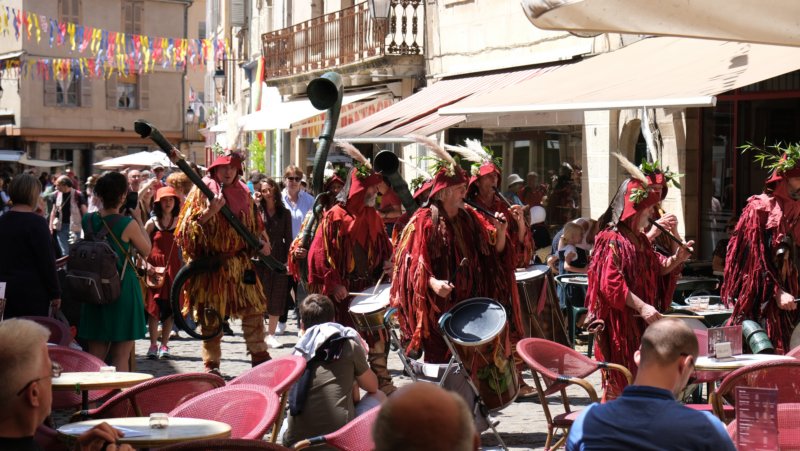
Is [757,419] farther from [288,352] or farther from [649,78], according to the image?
[288,352]

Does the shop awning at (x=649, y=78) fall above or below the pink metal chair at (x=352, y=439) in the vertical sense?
above

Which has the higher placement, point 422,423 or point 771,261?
point 422,423

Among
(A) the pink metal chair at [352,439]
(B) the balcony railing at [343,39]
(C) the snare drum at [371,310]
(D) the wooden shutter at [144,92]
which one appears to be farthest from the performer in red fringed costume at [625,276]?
(D) the wooden shutter at [144,92]

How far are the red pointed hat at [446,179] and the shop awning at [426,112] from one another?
7.36 m

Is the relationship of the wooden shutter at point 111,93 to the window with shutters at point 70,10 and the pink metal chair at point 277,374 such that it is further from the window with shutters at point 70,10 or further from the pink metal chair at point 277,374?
the pink metal chair at point 277,374

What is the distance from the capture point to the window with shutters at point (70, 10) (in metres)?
55.2

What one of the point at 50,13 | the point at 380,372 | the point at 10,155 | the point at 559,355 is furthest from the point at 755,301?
the point at 50,13

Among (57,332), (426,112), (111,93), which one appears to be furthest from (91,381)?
(111,93)

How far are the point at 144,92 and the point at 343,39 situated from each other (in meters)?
33.9

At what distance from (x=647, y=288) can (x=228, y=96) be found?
3789 cm

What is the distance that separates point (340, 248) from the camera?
9164mm

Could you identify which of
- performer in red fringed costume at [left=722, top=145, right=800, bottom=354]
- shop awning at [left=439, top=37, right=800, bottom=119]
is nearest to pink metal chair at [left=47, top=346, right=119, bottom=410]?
performer in red fringed costume at [left=722, top=145, right=800, bottom=354]

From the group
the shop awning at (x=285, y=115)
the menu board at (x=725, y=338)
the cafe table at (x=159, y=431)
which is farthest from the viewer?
the shop awning at (x=285, y=115)

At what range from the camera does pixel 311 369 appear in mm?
6328
